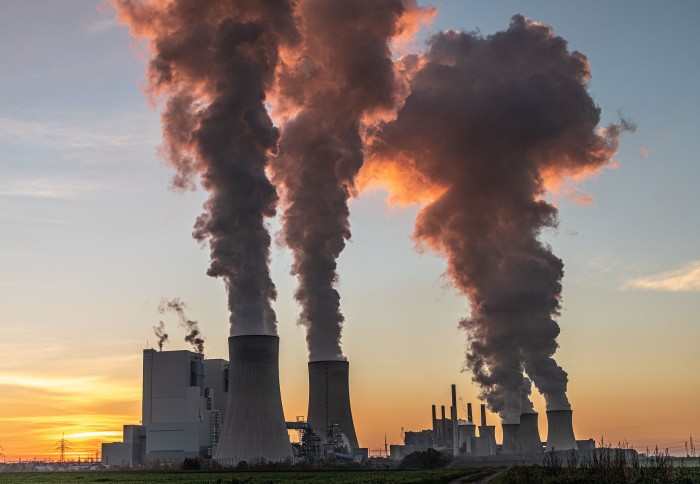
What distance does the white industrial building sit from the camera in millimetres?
93250

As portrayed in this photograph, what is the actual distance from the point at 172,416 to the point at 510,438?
52.1 metres

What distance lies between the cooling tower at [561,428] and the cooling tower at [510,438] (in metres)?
20.8

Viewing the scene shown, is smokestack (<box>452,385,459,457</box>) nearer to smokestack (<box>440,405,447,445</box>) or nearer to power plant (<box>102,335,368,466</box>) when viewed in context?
smokestack (<box>440,405,447,445</box>)

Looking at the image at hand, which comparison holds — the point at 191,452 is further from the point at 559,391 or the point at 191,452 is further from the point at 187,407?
the point at 559,391

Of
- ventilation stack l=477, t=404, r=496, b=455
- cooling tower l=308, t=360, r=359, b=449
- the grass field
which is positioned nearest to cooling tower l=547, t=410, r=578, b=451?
cooling tower l=308, t=360, r=359, b=449

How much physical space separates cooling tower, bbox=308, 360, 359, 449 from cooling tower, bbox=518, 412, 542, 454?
112 ft

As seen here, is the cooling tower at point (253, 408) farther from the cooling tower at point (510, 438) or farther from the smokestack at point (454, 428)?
the cooling tower at point (510, 438)

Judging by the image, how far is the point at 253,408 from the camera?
68.2m

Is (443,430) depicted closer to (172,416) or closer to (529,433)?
(529,433)

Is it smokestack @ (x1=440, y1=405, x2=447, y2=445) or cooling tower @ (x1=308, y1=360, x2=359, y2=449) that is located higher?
cooling tower @ (x1=308, y1=360, x2=359, y2=449)

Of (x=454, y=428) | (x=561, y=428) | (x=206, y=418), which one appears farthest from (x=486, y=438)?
(x=206, y=418)

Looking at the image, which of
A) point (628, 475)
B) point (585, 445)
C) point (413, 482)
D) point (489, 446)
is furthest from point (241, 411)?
point (489, 446)

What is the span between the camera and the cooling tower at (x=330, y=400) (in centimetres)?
9038

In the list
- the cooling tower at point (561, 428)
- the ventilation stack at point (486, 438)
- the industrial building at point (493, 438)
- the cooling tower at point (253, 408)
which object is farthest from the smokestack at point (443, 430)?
the cooling tower at point (253, 408)
